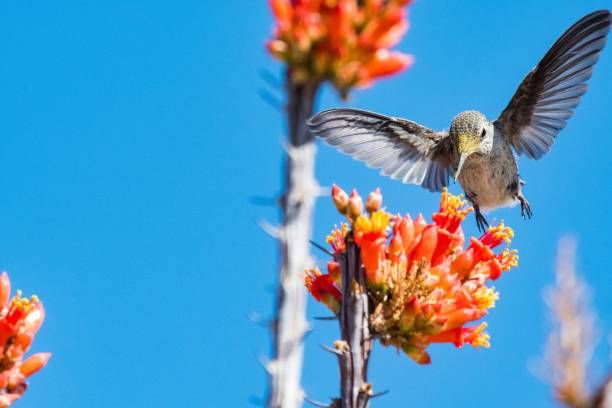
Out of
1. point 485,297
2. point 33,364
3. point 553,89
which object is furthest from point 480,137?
point 33,364

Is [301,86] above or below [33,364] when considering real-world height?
above

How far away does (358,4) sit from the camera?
6.57 ft

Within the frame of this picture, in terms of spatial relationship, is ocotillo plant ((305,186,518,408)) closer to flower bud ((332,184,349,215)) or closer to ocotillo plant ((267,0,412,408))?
flower bud ((332,184,349,215))

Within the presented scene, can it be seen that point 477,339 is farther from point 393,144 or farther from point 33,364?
point 393,144

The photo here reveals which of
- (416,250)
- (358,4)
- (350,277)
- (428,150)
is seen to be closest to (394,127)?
(428,150)

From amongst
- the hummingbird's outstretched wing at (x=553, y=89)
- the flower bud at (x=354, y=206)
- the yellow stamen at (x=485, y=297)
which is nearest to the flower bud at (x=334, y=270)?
the flower bud at (x=354, y=206)

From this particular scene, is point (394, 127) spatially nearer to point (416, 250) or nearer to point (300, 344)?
point (416, 250)

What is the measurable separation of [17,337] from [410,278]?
5.95 ft

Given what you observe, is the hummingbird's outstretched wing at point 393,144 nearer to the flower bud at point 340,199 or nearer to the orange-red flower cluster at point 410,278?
the orange-red flower cluster at point 410,278

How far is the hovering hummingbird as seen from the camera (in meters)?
7.16

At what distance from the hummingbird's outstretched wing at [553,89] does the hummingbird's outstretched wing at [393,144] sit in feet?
2.30

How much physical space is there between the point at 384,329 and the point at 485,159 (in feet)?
14.1

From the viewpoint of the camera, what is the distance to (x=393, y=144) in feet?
25.7

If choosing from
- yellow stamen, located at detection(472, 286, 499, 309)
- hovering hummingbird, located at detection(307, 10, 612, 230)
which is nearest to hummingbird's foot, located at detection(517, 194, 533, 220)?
hovering hummingbird, located at detection(307, 10, 612, 230)
